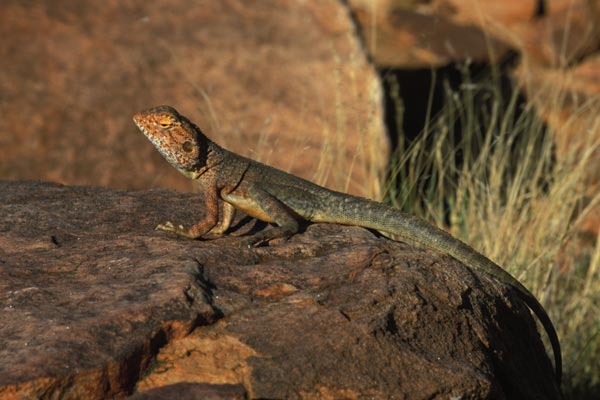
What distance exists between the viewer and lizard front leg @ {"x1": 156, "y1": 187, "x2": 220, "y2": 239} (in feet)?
14.3

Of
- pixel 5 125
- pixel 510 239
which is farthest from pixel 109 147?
pixel 510 239

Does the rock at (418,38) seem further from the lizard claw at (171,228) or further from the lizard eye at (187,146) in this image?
the lizard claw at (171,228)

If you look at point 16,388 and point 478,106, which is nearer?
point 16,388

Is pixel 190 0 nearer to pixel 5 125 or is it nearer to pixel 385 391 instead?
pixel 5 125

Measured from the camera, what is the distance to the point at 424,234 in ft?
14.5

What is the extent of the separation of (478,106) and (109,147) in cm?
455

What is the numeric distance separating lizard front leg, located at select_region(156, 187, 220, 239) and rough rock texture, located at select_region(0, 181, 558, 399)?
0.10m

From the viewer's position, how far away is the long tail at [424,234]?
432 cm

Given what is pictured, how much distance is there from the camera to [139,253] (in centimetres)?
397

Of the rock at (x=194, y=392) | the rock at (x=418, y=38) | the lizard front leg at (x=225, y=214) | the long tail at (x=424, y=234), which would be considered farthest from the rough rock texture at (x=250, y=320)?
the rock at (x=418, y=38)

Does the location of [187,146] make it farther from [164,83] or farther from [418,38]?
[418,38]

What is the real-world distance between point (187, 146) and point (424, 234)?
A: 1.29 m

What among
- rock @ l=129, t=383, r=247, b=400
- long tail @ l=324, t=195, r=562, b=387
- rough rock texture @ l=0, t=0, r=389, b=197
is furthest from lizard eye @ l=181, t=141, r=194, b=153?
rough rock texture @ l=0, t=0, r=389, b=197

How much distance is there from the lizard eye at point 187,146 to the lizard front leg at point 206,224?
0.23 m
